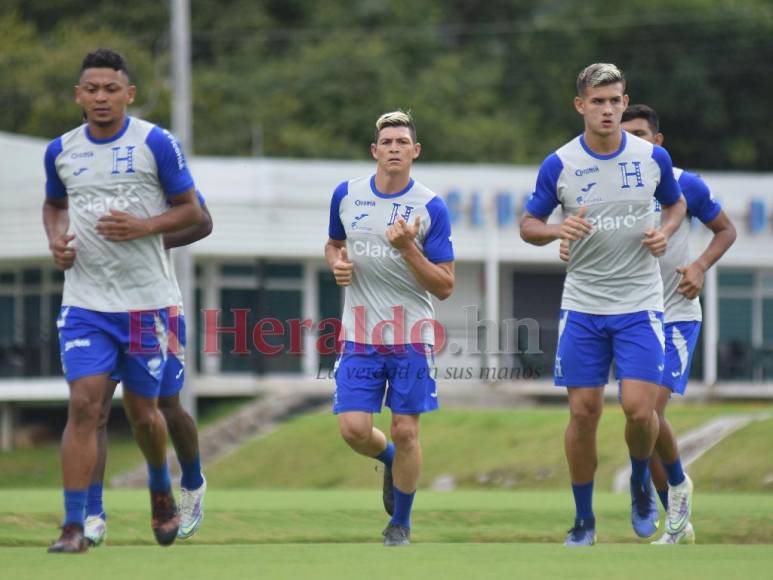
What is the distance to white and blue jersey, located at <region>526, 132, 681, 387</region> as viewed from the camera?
10234 mm

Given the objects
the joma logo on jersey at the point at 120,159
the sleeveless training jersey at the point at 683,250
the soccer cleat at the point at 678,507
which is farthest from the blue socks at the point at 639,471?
the joma logo on jersey at the point at 120,159

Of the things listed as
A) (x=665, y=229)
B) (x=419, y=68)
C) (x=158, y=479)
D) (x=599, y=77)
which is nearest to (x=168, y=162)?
(x=158, y=479)

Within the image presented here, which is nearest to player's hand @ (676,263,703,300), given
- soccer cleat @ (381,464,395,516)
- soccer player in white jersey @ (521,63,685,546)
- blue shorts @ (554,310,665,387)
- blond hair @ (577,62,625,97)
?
soccer player in white jersey @ (521,63,685,546)

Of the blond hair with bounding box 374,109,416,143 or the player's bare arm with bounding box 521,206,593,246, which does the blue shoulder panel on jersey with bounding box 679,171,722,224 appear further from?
the blond hair with bounding box 374,109,416,143

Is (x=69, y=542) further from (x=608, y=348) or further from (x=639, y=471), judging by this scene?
(x=639, y=471)

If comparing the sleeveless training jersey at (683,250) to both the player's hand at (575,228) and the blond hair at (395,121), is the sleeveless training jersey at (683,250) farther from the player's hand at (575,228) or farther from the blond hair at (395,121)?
the blond hair at (395,121)

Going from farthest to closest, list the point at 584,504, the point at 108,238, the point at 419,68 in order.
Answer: the point at 419,68 → the point at 584,504 → the point at 108,238

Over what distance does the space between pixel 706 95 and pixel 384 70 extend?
43.8 feet

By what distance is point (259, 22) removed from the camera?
5956 cm

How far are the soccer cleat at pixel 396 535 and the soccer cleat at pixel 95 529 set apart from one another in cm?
177

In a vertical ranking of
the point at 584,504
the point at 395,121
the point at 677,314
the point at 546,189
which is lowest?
the point at 584,504

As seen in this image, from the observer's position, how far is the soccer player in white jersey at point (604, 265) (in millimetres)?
10219

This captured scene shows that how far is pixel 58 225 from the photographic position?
976 centimetres

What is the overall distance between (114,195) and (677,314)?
4133mm
